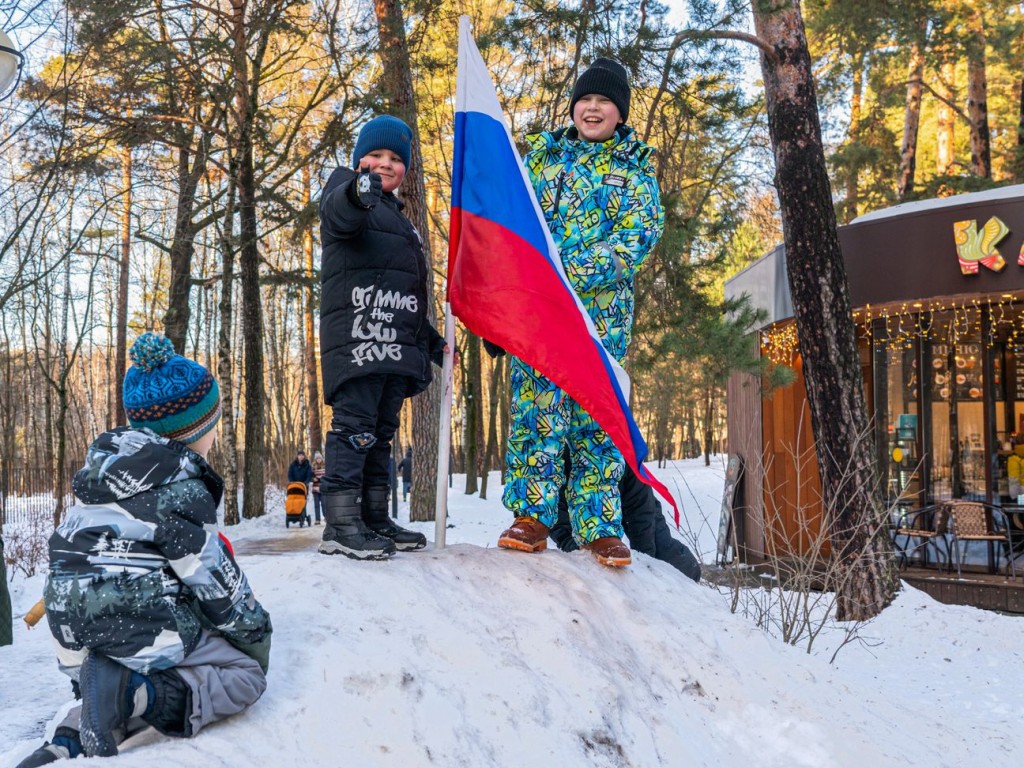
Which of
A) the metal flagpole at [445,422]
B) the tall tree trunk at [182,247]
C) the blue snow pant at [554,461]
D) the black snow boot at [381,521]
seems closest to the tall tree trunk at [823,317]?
the blue snow pant at [554,461]

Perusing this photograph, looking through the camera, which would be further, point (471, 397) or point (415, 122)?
point (471, 397)

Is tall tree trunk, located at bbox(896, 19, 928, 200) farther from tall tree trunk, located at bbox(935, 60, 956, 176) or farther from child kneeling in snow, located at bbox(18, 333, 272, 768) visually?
child kneeling in snow, located at bbox(18, 333, 272, 768)

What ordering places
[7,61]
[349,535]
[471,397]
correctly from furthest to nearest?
[471,397], [7,61], [349,535]

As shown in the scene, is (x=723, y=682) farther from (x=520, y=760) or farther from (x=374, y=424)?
(x=374, y=424)

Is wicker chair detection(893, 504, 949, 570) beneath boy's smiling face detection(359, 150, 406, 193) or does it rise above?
beneath

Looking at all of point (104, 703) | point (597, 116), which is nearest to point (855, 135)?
point (597, 116)

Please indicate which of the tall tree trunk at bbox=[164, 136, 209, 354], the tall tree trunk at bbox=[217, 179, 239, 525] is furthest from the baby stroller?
the tall tree trunk at bbox=[164, 136, 209, 354]

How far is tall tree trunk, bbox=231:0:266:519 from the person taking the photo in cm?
1498

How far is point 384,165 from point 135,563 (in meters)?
2.11

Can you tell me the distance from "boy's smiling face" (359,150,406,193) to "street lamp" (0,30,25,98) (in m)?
2.62

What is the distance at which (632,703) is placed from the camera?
10.3 feet

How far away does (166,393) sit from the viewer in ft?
8.32

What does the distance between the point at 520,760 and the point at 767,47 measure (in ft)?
23.5

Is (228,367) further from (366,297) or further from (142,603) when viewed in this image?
(142,603)
